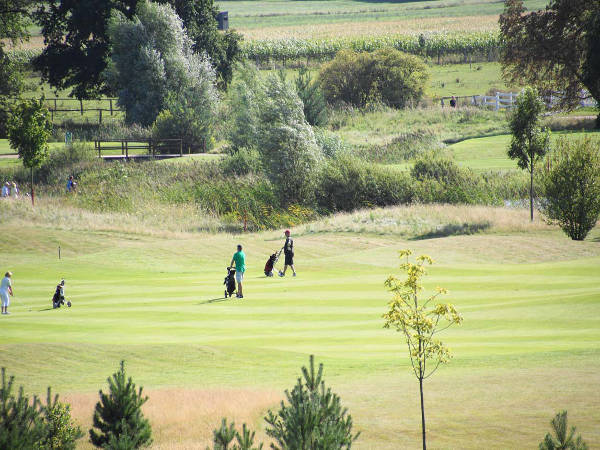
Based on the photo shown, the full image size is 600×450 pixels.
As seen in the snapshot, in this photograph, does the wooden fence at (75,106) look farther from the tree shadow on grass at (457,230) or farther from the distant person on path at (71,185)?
the tree shadow on grass at (457,230)

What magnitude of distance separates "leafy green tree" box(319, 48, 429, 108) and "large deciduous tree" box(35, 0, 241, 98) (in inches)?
450

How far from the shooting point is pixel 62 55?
268ft

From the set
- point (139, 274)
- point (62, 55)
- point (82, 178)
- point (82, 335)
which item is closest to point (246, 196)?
point (82, 178)

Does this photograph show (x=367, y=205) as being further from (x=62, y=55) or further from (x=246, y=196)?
(x=62, y=55)

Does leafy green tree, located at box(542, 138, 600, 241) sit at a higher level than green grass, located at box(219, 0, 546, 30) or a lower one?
lower

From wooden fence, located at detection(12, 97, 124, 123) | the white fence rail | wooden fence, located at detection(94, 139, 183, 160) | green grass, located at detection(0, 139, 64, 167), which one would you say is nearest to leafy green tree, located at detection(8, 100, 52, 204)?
green grass, located at detection(0, 139, 64, 167)

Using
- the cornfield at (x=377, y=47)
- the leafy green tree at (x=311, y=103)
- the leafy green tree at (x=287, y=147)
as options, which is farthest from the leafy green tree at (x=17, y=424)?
the cornfield at (x=377, y=47)

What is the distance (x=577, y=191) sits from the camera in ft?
124

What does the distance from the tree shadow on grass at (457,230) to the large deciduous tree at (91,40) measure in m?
44.3

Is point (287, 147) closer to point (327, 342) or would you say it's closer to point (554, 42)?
point (554, 42)

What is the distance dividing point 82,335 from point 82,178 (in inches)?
1490

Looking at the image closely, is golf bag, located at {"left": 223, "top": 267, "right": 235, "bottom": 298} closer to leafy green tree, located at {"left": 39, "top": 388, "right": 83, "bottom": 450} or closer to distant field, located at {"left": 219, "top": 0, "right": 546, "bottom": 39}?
leafy green tree, located at {"left": 39, "top": 388, "right": 83, "bottom": 450}

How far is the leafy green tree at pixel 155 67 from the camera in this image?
72.6 metres

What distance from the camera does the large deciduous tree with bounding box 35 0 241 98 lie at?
264ft
